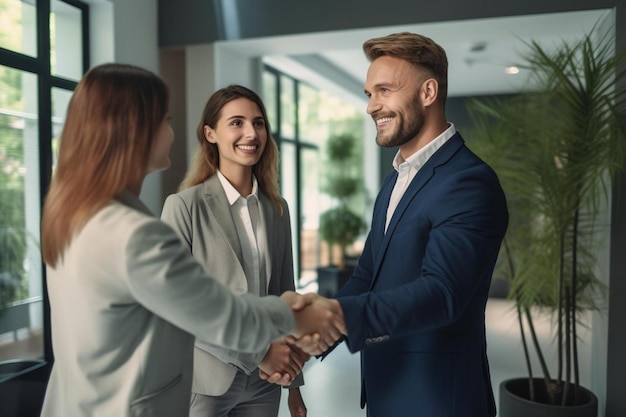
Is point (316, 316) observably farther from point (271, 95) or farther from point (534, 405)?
point (271, 95)

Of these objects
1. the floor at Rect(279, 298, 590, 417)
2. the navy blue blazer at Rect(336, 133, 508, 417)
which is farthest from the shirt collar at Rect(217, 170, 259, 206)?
the floor at Rect(279, 298, 590, 417)

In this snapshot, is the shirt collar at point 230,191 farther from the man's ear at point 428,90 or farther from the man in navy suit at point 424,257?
the man's ear at point 428,90

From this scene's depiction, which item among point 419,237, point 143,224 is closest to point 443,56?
point 419,237

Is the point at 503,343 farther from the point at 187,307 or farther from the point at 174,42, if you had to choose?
the point at 187,307

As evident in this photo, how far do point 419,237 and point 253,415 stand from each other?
0.86 metres

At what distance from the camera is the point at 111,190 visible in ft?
3.60

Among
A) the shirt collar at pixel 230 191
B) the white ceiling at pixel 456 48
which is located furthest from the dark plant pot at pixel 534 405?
the shirt collar at pixel 230 191

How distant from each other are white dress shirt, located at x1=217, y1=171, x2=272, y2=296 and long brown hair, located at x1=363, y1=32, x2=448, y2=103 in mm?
710

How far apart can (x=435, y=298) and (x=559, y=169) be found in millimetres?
2016

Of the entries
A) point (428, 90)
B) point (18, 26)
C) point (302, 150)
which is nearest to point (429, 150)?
point (428, 90)

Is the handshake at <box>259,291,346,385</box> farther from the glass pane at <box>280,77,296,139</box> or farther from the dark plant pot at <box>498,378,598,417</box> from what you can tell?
the glass pane at <box>280,77,296,139</box>

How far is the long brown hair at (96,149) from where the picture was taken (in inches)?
42.9

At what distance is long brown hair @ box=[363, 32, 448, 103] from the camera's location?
5.49ft

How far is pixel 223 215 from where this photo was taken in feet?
6.26
